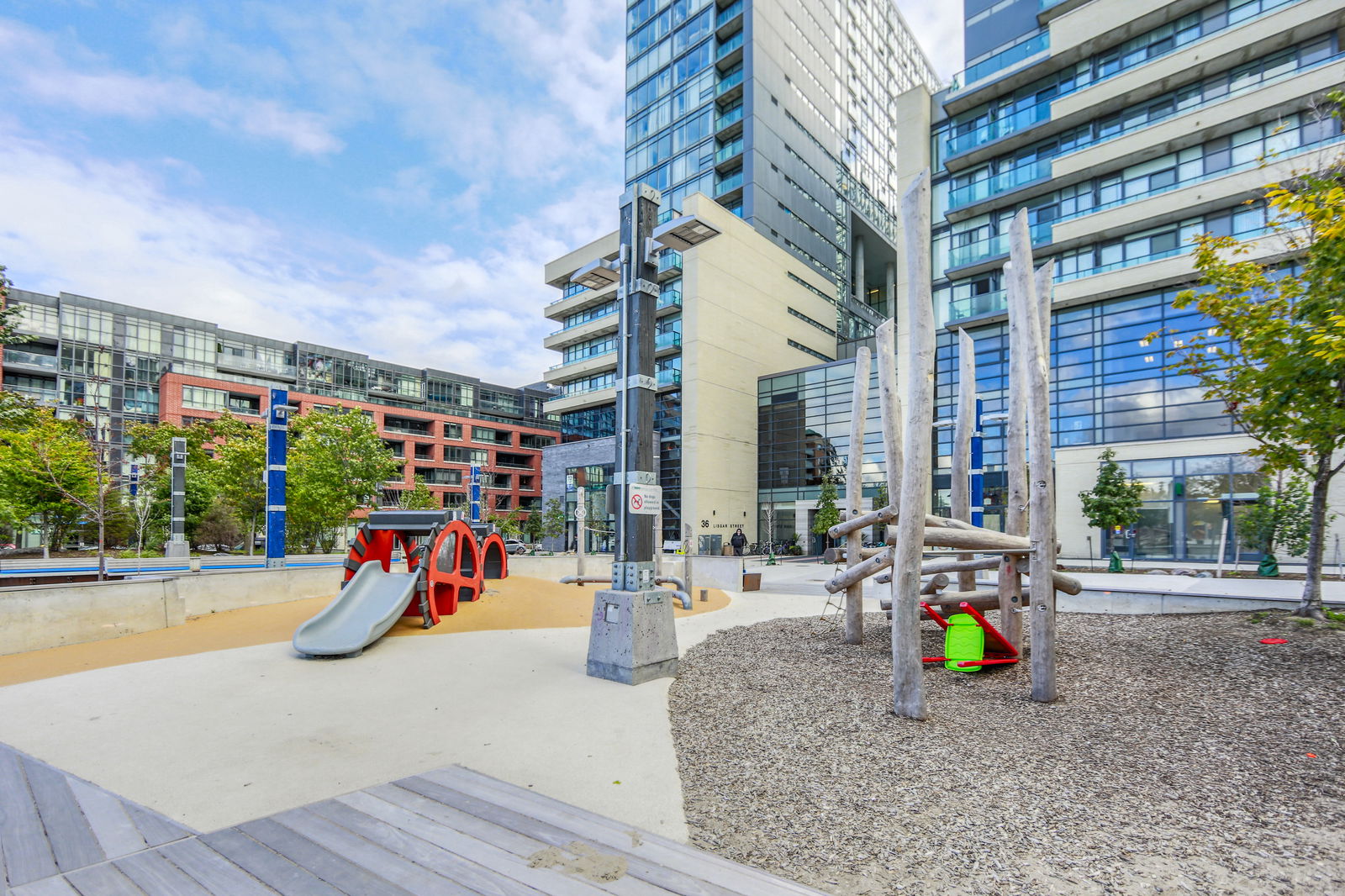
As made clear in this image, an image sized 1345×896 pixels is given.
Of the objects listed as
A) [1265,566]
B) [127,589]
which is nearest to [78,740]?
[127,589]

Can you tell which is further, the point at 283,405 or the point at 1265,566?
the point at 1265,566

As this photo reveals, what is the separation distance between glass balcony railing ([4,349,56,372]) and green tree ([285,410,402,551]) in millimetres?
50521

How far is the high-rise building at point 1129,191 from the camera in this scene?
27.6m

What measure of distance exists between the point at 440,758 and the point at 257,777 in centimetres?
124

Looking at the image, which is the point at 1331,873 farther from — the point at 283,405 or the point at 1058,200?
the point at 1058,200

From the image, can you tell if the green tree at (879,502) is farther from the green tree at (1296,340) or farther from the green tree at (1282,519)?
the green tree at (1296,340)

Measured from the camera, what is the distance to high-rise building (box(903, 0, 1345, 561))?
27641 mm

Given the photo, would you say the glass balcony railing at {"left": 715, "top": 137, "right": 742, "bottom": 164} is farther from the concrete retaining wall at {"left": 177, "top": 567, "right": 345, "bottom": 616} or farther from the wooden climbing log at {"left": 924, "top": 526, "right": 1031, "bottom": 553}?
the wooden climbing log at {"left": 924, "top": 526, "right": 1031, "bottom": 553}

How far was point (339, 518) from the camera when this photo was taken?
3216cm

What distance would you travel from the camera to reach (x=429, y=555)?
11.5m

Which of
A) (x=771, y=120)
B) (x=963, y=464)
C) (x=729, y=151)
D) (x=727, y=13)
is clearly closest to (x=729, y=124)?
(x=729, y=151)

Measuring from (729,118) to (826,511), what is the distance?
3088cm

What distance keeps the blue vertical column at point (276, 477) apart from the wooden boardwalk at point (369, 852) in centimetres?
1137

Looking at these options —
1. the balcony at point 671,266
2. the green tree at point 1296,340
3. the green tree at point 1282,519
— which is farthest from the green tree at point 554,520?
the green tree at point 1296,340
